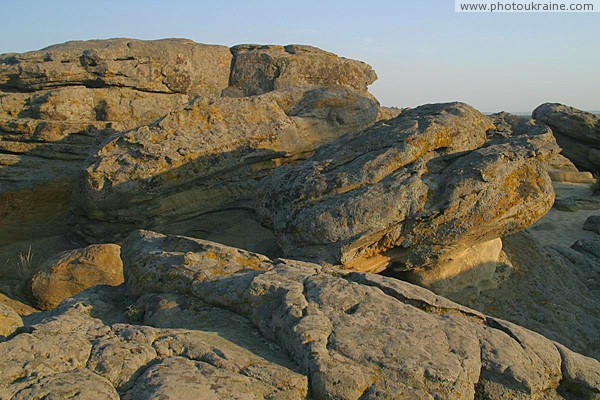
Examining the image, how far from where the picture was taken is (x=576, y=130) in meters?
21.8

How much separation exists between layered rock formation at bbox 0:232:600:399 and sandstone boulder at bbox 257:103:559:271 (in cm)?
181

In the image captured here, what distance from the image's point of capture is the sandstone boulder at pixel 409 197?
22.9 ft

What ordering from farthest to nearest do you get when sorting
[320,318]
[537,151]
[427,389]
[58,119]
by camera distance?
[58,119] → [537,151] → [320,318] → [427,389]

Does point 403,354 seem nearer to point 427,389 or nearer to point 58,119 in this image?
point 427,389

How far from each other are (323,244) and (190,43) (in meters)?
11.6

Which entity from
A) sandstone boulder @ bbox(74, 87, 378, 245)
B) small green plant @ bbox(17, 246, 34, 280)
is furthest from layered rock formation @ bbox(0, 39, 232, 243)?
sandstone boulder @ bbox(74, 87, 378, 245)

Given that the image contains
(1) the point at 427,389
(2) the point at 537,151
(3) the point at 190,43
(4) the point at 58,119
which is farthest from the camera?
(3) the point at 190,43

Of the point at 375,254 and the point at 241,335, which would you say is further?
the point at 375,254

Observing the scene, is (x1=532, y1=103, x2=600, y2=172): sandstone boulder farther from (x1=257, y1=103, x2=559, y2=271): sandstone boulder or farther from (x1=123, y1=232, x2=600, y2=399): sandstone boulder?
(x1=123, y1=232, x2=600, y2=399): sandstone boulder

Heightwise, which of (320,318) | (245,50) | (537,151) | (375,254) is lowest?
(375,254)

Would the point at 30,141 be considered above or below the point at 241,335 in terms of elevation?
above

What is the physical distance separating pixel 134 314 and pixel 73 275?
A: 12.1 ft

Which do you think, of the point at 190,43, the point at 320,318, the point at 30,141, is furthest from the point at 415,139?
the point at 190,43

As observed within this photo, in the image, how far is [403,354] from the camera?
12.5 ft
